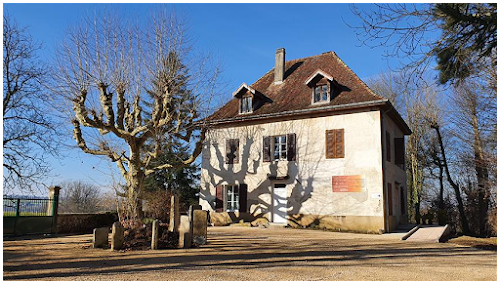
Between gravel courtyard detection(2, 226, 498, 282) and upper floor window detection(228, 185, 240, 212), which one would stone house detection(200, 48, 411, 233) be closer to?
upper floor window detection(228, 185, 240, 212)

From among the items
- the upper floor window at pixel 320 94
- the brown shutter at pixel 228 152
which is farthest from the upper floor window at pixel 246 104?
the upper floor window at pixel 320 94

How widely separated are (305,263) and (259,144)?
12.3 m

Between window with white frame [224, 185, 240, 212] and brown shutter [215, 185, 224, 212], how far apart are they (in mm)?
281

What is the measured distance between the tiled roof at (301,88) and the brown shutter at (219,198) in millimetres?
3913

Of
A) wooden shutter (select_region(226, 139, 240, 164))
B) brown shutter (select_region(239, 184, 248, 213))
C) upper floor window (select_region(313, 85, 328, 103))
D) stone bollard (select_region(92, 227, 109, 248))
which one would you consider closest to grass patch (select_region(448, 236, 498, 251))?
upper floor window (select_region(313, 85, 328, 103))

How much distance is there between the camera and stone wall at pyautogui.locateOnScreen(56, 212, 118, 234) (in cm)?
1543

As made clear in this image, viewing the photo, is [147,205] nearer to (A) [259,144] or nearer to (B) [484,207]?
(A) [259,144]

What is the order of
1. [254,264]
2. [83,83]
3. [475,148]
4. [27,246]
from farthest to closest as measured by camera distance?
[475,148] → [83,83] → [27,246] → [254,264]

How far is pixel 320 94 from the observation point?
1864cm

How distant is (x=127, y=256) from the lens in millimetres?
8680

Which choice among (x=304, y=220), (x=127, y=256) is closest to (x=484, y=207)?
(x=304, y=220)

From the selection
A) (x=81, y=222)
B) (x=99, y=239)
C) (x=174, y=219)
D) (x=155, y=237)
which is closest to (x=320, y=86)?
(x=174, y=219)

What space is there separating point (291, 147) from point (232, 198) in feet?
14.5

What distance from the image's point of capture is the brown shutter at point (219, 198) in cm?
2028
